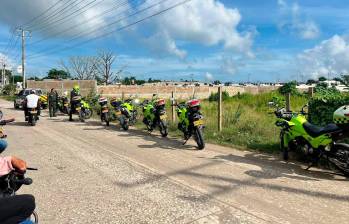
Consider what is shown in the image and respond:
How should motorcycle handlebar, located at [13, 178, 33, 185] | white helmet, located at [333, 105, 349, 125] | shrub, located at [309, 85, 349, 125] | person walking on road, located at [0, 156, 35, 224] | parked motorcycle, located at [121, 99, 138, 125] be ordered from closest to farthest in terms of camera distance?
person walking on road, located at [0, 156, 35, 224]
motorcycle handlebar, located at [13, 178, 33, 185]
white helmet, located at [333, 105, 349, 125]
shrub, located at [309, 85, 349, 125]
parked motorcycle, located at [121, 99, 138, 125]

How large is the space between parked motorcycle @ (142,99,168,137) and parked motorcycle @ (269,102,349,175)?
14.9 feet

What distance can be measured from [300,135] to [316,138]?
47cm

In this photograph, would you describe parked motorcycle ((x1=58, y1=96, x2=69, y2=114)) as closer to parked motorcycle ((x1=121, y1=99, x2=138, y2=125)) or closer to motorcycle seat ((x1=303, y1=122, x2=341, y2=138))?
parked motorcycle ((x1=121, y1=99, x2=138, y2=125))

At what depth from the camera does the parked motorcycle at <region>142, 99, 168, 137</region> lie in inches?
468

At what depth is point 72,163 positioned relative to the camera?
323 inches

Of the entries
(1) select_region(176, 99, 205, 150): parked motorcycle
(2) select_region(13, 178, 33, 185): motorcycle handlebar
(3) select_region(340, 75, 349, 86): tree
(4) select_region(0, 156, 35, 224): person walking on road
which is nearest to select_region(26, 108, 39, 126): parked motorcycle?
(1) select_region(176, 99, 205, 150): parked motorcycle

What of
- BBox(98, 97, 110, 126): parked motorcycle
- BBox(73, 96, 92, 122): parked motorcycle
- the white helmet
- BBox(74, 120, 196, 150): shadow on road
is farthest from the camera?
BBox(73, 96, 92, 122): parked motorcycle

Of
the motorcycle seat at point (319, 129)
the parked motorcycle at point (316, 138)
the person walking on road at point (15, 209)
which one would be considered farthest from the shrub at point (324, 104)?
the person walking on road at point (15, 209)

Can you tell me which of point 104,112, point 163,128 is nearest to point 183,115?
point 163,128

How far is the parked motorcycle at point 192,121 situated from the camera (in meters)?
9.51

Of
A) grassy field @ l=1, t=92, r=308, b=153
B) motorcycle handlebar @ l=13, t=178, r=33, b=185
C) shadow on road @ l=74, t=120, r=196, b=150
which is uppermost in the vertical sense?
motorcycle handlebar @ l=13, t=178, r=33, b=185

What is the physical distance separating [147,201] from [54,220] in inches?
52.8

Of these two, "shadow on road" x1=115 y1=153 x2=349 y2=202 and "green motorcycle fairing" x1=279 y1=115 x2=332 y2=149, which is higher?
"green motorcycle fairing" x1=279 y1=115 x2=332 y2=149

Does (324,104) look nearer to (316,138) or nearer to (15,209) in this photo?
(316,138)
